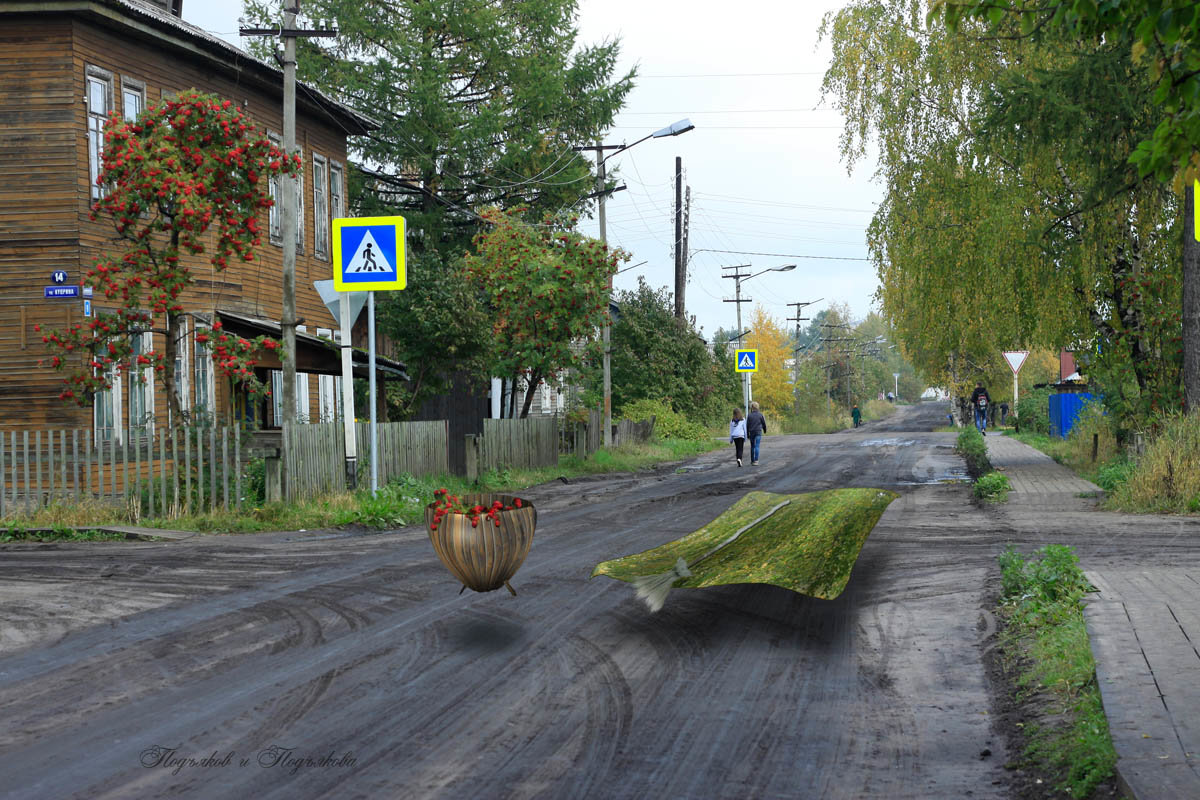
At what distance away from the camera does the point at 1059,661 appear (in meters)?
6.55

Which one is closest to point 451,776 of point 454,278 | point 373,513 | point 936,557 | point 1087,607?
point 1087,607

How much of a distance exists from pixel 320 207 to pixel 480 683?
20.6 m

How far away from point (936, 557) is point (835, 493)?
168 centimetres

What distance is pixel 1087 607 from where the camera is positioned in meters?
8.05

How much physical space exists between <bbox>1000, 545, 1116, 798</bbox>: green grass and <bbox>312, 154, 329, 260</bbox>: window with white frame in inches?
747

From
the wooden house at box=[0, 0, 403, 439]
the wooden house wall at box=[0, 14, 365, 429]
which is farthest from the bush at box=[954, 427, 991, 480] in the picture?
the wooden house wall at box=[0, 14, 365, 429]

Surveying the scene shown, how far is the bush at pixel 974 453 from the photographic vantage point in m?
24.0

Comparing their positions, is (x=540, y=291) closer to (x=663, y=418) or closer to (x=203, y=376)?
(x=203, y=376)

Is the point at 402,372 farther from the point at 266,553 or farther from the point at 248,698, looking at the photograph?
the point at 248,698

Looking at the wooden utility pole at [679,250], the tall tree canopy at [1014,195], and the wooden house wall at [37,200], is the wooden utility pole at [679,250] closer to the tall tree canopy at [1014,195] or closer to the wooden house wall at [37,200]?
the tall tree canopy at [1014,195]

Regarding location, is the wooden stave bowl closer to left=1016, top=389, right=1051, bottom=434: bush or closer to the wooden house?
the wooden house

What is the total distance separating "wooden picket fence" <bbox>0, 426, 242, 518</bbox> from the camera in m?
14.8

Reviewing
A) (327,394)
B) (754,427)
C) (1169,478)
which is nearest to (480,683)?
(1169,478)

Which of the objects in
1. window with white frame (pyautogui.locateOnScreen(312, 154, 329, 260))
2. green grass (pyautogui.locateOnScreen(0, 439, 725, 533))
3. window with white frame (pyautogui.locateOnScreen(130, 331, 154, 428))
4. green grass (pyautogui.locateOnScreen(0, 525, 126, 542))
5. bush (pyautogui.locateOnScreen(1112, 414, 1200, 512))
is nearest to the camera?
green grass (pyautogui.locateOnScreen(0, 525, 126, 542))
